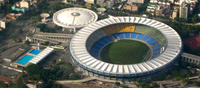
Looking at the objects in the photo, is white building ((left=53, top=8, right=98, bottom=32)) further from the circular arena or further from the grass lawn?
the grass lawn

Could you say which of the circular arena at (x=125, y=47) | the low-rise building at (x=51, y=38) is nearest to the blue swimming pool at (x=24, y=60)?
the low-rise building at (x=51, y=38)

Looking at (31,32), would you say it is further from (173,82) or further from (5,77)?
(173,82)

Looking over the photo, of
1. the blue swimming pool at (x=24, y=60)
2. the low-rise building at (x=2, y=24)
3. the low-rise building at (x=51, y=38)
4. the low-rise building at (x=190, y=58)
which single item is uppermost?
the low-rise building at (x=2, y=24)

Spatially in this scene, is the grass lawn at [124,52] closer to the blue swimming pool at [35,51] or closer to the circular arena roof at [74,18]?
the circular arena roof at [74,18]

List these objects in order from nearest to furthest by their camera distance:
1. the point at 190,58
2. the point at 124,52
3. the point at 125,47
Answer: the point at 190,58, the point at 124,52, the point at 125,47

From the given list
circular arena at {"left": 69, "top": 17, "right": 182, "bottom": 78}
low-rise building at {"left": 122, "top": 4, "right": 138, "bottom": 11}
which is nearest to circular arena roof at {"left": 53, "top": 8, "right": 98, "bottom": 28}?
circular arena at {"left": 69, "top": 17, "right": 182, "bottom": 78}

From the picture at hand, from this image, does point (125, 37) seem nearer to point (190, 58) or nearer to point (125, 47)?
point (125, 47)

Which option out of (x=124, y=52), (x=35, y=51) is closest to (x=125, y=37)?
(x=124, y=52)
